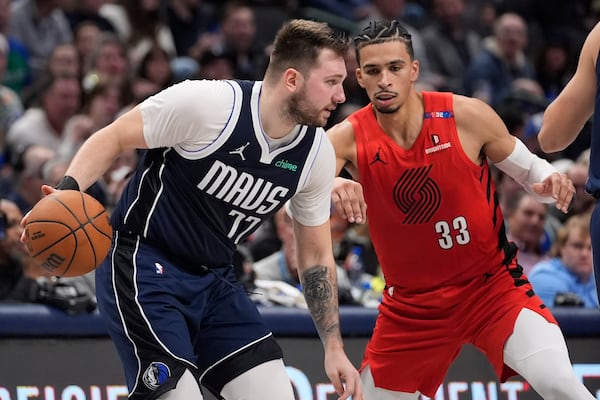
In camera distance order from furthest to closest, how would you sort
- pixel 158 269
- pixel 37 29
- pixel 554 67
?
pixel 554 67
pixel 37 29
pixel 158 269

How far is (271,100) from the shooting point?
196 inches

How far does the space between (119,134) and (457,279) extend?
192 centimetres

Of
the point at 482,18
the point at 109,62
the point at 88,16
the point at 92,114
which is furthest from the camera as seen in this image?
the point at 482,18

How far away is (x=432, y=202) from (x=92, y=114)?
483 centimetres

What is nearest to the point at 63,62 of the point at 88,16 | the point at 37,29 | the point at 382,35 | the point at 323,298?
the point at 37,29

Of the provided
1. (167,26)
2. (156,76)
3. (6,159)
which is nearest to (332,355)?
(6,159)

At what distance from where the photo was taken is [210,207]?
5.01m

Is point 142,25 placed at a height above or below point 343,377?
above

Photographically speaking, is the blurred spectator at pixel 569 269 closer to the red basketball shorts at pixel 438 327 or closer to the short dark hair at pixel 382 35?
the red basketball shorts at pixel 438 327

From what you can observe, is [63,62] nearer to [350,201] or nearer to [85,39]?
[85,39]

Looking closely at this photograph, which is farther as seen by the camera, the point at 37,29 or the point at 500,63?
the point at 500,63

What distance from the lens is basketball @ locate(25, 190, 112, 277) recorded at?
4578mm

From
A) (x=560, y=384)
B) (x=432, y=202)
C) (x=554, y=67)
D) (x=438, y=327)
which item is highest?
(x=432, y=202)

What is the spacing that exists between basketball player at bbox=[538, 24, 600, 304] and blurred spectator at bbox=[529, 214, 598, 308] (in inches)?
106
